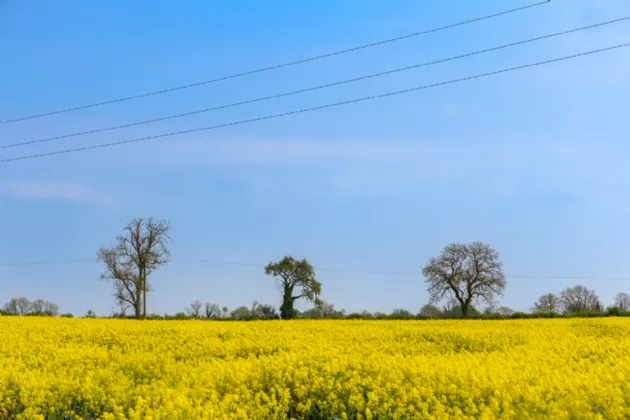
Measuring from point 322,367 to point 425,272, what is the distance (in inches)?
2405

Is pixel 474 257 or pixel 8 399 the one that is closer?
pixel 8 399

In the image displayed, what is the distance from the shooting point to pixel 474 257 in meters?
72.3

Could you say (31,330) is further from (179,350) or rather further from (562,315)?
(562,315)

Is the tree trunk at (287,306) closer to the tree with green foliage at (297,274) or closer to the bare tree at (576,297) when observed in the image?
the tree with green foliage at (297,274)

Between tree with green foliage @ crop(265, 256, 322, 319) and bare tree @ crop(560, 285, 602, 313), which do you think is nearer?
tree with green foliage @ crop(265, 256, 322, 319)

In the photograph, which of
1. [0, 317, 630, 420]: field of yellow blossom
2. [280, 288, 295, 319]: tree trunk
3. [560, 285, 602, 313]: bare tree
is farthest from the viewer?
[560, 285, 602, 313]: bare tree

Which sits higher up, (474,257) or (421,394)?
(474,257)

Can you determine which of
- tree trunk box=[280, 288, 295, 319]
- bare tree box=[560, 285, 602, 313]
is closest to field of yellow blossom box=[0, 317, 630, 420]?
tree trunk box=[280, 288, 295, 319]

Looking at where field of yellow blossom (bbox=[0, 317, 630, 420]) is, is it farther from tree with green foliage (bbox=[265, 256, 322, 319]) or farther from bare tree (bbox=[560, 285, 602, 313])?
bare tree (bbox=[560, 285, 602, 313])

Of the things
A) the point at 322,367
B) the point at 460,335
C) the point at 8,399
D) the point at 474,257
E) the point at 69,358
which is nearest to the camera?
the point at 8,399

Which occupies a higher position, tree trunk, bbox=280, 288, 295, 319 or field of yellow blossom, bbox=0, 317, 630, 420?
tree trunk, bbox=280, 288, 295, 319

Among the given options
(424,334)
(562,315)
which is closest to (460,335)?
(424,334)

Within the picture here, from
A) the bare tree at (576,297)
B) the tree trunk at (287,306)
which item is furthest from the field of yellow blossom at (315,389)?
the bare tree at (576,297)

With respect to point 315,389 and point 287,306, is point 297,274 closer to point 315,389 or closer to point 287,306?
point 287,306
